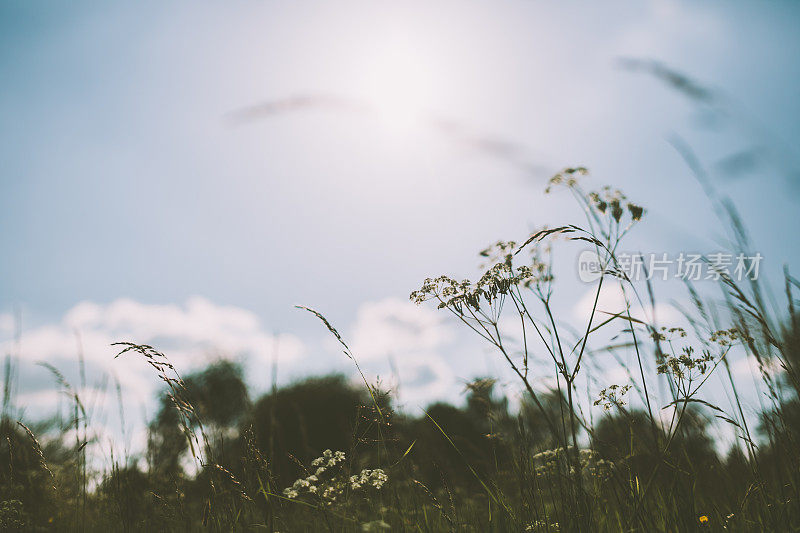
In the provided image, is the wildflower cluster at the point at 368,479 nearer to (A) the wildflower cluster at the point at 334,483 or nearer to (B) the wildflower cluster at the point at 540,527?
(A) the wildflower cluster at the point at 334,483

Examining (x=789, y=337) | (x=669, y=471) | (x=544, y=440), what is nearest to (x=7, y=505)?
(x=544, y=440)

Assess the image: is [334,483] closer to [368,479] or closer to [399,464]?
[368,479]

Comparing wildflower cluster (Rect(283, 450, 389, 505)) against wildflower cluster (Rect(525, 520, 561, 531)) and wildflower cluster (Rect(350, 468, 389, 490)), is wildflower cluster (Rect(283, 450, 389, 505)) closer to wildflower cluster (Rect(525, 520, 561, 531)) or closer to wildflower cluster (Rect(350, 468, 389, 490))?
wildflower cluster (Rect(350, 468, 389, 490))

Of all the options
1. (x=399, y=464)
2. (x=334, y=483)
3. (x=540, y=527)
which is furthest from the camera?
(x=334, y=483)

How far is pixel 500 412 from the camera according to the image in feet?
9.87

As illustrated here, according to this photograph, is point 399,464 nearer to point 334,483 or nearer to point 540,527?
point 334,483

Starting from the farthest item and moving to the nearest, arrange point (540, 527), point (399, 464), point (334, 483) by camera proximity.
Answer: point (334, 483) < point (399, 464) < point (540, 527)

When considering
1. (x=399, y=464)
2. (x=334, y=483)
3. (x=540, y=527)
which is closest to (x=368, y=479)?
(x=334, y=483)

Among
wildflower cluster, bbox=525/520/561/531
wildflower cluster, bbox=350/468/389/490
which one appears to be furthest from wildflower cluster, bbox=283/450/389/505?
wildflower cluster, bbox=525/520/561/531

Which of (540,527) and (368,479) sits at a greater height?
(368,479)

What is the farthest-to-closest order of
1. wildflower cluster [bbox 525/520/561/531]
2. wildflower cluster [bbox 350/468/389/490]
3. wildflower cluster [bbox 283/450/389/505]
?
1. wildflower cluster [bbox 350/468/389/490]
2. wildflower cluster [bbox 283/450/389/505]
3. wildflower cluster [bbox 525/520/561/531]

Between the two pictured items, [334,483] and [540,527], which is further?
[334,483]

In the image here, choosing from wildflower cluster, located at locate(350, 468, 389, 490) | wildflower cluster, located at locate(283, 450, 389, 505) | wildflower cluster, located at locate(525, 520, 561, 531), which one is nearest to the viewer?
wildflower cluster, located at locate(525, 520, 561, 531)

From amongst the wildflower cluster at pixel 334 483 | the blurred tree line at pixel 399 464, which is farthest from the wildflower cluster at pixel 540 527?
the wildflower cluster at pixel 334 483
